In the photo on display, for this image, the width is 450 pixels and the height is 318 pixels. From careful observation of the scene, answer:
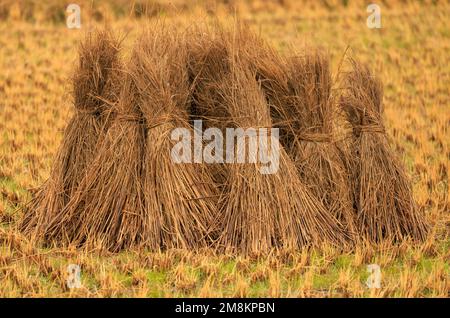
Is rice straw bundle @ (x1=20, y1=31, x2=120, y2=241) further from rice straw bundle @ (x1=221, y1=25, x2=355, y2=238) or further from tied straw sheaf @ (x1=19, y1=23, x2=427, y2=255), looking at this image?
rice straw bundle @ (x1=221, y1=25, x2=355, y2=238)

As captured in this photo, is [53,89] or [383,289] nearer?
[383,289]

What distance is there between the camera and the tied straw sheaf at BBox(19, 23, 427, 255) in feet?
22.7

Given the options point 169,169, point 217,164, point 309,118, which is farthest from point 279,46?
point 169,169

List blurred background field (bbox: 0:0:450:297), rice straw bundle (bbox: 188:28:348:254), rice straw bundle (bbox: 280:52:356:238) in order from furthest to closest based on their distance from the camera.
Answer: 1. rice straw bundle (bbox: 280:52:356:238)
2. rice straw bundle (bbox: 188:28:348:254)
3. blurred background field (bbox: 0:0:450:297)

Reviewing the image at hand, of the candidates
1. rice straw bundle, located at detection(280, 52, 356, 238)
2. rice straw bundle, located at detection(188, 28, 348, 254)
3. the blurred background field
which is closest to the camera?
the blurred background field

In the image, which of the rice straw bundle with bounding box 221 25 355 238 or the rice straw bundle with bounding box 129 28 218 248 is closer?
the rice straw bundle with bounding box 129 28 218 248

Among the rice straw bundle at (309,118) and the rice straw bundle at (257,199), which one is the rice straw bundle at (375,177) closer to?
the rice straw bundle at (309,118)

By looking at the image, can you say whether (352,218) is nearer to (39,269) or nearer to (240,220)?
(240,220)

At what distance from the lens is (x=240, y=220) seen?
271 inches

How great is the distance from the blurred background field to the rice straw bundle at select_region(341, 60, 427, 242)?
224 mm

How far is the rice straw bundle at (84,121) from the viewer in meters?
7.40

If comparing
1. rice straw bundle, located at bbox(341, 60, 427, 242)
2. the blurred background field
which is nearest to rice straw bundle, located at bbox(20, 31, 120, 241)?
the blurred background field

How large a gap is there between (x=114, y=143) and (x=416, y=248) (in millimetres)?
2573

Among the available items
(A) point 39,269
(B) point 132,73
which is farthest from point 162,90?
(A) point 39,269
